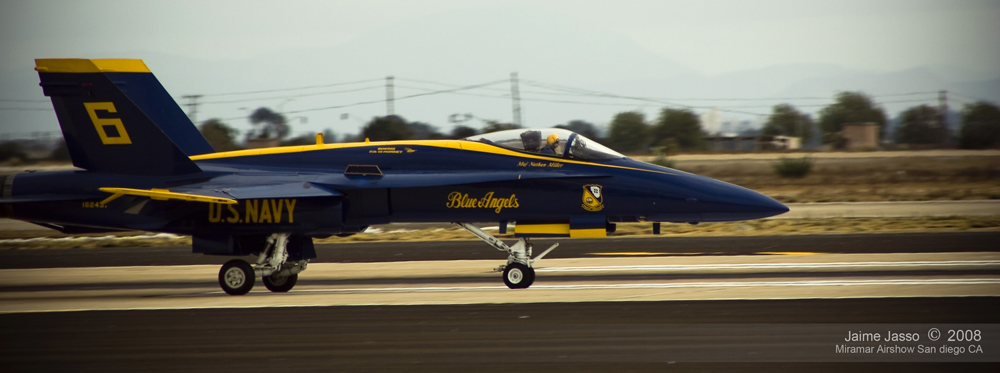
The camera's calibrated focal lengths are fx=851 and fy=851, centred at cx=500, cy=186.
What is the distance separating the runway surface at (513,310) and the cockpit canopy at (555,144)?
2.10 meters

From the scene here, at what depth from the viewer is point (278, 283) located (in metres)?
14.3

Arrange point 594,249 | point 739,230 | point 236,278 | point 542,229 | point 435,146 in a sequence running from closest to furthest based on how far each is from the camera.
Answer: point 542,229 < point 236,278 < point 435,146 < point 594,249 < point 739,230

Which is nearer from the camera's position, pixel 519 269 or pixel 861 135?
pixel 519 269

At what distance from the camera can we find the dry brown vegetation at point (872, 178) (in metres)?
33.8

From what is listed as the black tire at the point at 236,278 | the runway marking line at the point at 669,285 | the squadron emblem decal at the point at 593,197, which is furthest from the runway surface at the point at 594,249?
the black tire at the point at 236,278

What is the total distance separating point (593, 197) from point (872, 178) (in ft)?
104

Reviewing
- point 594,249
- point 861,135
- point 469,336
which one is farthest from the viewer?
point 861,135

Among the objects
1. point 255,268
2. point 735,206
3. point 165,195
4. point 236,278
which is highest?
point 165,195

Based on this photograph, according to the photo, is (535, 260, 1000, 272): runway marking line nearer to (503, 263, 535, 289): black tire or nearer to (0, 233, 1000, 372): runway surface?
(0, 233, 1000, 372): runway surface

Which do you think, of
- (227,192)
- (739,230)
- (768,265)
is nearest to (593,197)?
(768,265)

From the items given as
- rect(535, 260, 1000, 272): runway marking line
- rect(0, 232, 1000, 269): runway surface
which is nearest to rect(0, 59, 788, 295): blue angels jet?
rect(535, 260, 1000, 272): runway marking line

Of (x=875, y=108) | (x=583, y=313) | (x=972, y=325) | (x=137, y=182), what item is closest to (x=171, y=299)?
(x=137, y=182)

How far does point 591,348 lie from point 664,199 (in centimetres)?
492

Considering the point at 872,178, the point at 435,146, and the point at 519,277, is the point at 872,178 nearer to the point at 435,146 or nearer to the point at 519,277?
the point at 519,277
